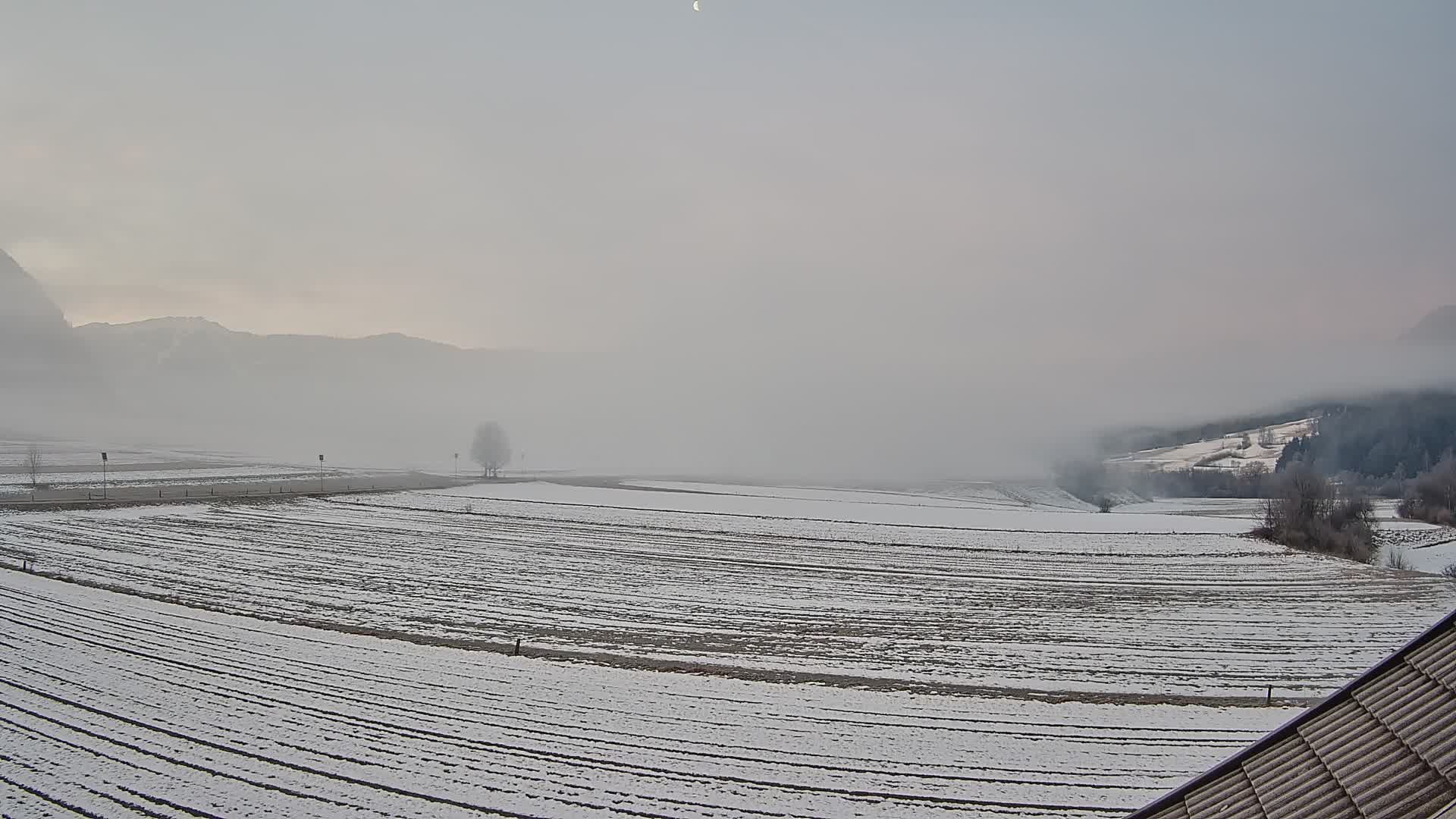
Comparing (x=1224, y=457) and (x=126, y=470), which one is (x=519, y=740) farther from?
(x=1224, y=457)

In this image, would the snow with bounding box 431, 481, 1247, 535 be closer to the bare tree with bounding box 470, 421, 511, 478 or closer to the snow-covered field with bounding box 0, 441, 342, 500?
the bare tree with bounding box 470, 421, 511, 478

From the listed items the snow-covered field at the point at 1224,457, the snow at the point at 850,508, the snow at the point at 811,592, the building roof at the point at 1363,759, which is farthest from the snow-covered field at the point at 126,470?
the snow-covered field at the point at 1224,457

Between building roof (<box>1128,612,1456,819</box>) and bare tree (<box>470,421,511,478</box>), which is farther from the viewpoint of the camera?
bare tree (<box>470,421,511,478</box>)

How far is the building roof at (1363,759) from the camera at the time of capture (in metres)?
5.28

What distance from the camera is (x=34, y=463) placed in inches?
3374

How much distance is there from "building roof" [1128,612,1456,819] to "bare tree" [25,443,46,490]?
10263 cm

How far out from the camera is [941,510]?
8750 cm

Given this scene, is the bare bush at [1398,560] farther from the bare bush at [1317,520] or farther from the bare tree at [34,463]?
the bare tree at [34,463]

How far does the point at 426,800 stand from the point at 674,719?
6.68 m

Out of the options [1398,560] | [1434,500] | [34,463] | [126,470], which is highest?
[34,463]

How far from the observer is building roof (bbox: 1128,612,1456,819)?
5282 mm

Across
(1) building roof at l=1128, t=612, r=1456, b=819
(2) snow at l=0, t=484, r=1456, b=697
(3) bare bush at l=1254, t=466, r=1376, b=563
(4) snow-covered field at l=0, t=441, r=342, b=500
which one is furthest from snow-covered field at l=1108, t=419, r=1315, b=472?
(1) building roof at l=1128, t=612, r=1456, b=819

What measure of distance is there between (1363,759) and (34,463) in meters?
116

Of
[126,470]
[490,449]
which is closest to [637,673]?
[490,449]
